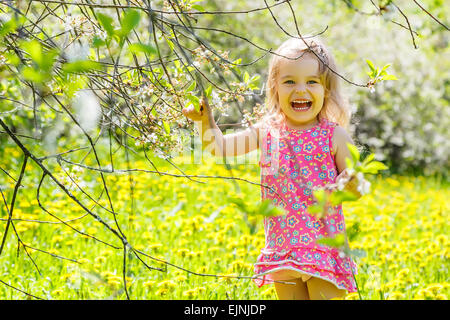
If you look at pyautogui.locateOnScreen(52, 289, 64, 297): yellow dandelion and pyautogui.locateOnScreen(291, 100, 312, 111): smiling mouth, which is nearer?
pyautogui.locateOnScreen(291, 100, 312, 111): smiling mouth

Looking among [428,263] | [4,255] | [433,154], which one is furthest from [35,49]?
[433,154]

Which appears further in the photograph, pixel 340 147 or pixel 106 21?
pixel 340 147

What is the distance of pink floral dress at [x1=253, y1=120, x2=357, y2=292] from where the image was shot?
78.2 inches

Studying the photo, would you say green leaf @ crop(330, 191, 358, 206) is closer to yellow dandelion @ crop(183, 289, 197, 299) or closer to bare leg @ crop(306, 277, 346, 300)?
bare leg @ crop(306, 277, 346, 300)

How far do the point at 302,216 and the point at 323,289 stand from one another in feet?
0.90

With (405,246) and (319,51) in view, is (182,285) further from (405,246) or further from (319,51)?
(405,246)

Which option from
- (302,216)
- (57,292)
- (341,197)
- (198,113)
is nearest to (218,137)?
(198,113)

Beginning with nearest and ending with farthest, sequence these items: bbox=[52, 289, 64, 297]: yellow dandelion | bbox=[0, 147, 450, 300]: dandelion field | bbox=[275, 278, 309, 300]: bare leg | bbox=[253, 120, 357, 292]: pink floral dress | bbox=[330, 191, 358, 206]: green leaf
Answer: bbox=[330, 191, 358, 206]: green leaf < bbox=[253, 120, 357, 292]: pink floral dress < bbox=[275, 278, 309, 300]: bare leg < bbox=[52, 289, 64, 297]: yellow dandelion < bbox=[0, 147, 450, 300]: dandelion field

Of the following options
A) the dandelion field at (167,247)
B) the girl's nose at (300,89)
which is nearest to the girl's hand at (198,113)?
the dandelion field at (167,247)

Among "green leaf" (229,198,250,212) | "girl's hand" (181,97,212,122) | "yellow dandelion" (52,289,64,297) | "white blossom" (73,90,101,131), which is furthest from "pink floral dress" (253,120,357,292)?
"green leaf" (229,198,250,212)

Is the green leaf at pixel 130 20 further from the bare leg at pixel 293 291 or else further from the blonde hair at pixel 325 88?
the bare leg at pixel 293 291

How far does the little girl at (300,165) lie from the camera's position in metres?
2.00

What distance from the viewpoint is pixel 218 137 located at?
2072mm

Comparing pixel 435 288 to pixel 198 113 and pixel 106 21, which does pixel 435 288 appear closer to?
pixel 198 113
